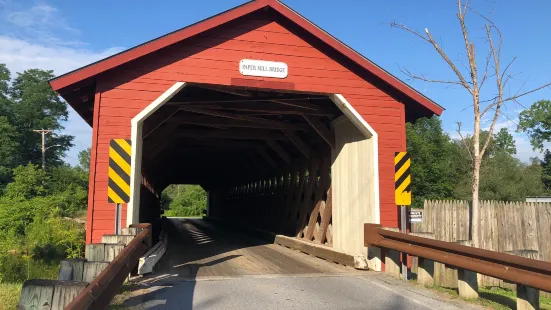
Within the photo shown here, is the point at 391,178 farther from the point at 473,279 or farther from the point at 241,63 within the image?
Result: the point at 241,63

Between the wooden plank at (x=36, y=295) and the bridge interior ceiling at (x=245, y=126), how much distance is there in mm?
5267

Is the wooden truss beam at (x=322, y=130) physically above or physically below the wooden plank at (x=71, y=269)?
above

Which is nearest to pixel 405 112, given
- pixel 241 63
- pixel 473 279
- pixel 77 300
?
pixel 241 63

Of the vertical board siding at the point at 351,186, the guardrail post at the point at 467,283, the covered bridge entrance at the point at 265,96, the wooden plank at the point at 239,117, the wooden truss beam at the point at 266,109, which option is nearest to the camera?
the guardrail post at the point at 467,283

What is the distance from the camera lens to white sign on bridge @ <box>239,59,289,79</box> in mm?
7707

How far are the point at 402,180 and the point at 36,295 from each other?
601 cm

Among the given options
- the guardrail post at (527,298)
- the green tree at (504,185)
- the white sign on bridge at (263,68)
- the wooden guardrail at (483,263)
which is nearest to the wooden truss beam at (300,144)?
the white sign on bridge at (263,68)

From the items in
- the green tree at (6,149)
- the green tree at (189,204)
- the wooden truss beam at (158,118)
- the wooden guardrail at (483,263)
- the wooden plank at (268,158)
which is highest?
the green tree at (6,149)

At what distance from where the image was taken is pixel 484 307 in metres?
5.09

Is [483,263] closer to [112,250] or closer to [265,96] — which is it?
[112,250]

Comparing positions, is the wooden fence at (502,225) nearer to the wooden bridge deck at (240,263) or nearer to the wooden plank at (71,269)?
the wooden bridge deck at (240,263)

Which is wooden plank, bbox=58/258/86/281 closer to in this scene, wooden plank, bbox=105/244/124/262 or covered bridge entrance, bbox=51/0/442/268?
wooden plank, bbox=105/244/124/262

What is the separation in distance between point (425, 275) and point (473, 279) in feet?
2.82

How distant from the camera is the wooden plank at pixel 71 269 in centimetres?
384
